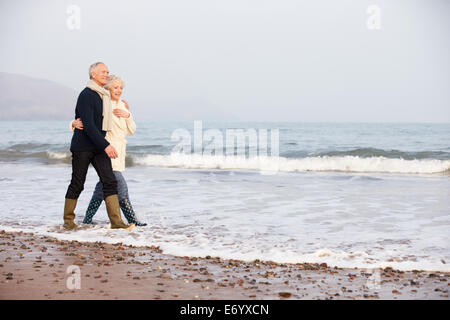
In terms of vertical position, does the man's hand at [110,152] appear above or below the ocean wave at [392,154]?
above

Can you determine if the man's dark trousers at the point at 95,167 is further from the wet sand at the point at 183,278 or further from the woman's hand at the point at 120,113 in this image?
the wet sand at the point at 183,278

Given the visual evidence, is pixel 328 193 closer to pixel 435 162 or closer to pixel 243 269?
pixel 243 269

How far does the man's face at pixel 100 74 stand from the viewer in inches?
244

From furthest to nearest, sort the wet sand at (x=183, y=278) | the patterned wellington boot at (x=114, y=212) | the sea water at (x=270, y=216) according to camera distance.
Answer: the patterned wellington boot at (x=114, y=212) → the sea water at (x=270, y=216) → the wet sand at (x=183, y=278)

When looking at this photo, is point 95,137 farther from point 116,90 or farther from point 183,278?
point 183,278

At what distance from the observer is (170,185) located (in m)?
11.8

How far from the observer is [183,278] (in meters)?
4.31

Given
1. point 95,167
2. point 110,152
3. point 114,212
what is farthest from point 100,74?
point 114,212

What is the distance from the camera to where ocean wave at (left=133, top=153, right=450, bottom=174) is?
17719 millimetres

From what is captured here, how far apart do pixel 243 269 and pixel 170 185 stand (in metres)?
7.20

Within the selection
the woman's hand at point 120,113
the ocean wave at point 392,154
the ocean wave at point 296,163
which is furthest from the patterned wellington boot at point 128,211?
the ocean wave at point 392,154

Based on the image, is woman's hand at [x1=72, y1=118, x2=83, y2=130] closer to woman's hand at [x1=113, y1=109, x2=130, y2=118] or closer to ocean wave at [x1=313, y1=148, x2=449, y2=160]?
woman's hand at [x1=113, y1=109, x2=130, y2=118]

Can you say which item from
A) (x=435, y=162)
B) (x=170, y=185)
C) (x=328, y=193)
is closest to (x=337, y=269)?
(x=328, y=193)
